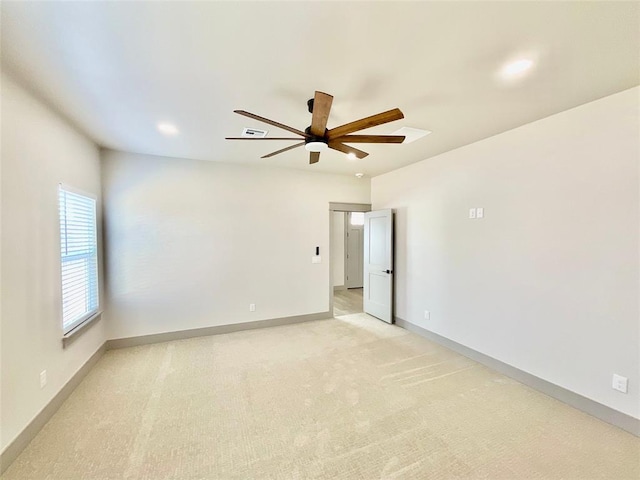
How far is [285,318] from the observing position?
15.3 feet

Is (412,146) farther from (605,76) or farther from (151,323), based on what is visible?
(151,323)

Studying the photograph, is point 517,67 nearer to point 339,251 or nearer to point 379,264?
point 379,264


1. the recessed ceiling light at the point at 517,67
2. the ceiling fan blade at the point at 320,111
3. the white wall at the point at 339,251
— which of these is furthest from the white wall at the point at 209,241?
the recessed ceiling light at the point at 517,67

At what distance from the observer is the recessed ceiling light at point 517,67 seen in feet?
5.92

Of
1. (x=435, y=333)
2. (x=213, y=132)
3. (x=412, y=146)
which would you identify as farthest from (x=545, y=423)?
(x=213, y=132)

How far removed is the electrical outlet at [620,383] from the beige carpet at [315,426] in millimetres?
318

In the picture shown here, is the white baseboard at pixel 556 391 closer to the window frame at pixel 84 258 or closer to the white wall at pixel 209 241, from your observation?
the white wall at pixel 209 241

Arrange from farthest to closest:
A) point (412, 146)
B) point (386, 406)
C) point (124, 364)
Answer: point (412, 146), point (124, 364), point (386, 406)

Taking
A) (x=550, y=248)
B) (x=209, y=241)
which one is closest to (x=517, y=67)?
(x=550, y=248)

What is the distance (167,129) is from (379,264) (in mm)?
3779

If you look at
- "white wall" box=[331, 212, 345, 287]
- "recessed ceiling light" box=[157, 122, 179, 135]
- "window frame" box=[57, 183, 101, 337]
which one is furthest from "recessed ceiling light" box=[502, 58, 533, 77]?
"white wall" box=[331, 212, 345, 287]

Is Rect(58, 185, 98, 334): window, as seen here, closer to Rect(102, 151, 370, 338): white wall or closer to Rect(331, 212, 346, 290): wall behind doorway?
Rect(102, 151, 370, 338): white wall

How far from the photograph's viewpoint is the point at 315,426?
2.19 m

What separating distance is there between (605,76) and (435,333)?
327 centimetres
